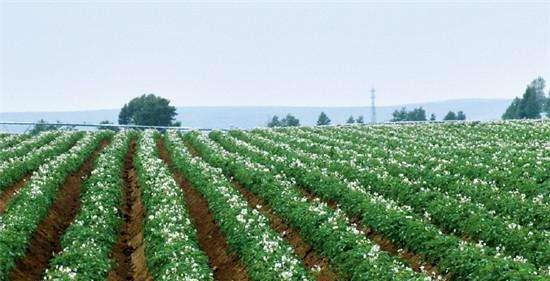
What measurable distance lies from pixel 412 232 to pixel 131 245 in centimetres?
773

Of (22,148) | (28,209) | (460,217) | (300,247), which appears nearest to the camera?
(300,247)

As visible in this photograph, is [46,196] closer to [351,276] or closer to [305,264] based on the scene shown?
[305,264]

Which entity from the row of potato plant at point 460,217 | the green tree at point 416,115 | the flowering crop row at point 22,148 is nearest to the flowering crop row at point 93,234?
the row of potato plant at point 460,217

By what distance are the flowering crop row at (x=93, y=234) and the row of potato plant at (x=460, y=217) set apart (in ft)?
28.0

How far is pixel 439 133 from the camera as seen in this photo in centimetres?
4741

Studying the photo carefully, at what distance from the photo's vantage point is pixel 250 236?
17.3 meters

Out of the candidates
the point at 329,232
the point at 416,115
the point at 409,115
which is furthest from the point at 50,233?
the point at 409,115

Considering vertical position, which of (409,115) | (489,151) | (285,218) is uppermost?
(489,151)

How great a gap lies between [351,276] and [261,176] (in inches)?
443

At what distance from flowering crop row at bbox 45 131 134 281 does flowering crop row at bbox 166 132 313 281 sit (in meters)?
3.06

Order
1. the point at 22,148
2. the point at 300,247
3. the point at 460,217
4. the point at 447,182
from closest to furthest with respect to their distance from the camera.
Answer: the point at 300,247
the point at 460,217
the point at 447,182
the point at 22,148

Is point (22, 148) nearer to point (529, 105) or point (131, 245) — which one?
point (131, 245)

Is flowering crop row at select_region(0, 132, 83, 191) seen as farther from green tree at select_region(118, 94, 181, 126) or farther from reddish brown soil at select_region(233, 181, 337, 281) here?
green tree at select_region(118, 94, 181, 126)

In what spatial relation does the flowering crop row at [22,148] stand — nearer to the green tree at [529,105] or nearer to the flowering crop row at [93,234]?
the flowering crop row at [93,234]
